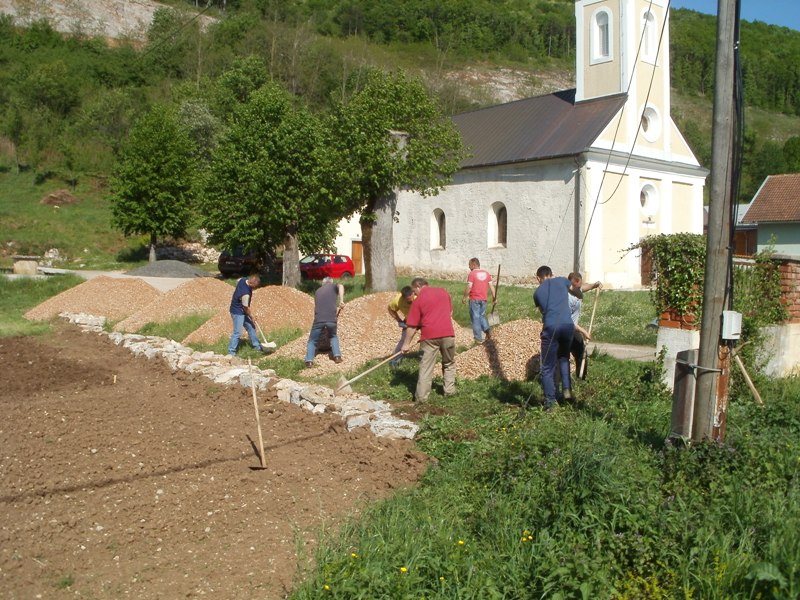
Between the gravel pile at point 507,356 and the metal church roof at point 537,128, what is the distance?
1732cm

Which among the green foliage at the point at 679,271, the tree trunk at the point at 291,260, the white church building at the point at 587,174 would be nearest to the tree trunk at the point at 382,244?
the tree trunk at the point at 291,260

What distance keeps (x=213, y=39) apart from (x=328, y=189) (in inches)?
2275

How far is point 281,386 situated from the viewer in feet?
33.9

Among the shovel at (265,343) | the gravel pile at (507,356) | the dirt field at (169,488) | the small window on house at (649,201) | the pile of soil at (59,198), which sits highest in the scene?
the pile of soil at (59,198)

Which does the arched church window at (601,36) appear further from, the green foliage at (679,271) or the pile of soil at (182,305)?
the green foliage at (679,271)

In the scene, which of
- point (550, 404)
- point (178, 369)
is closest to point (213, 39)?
point (178, 369)

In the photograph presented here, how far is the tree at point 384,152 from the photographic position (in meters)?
20.3

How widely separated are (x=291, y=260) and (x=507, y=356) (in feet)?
49.6

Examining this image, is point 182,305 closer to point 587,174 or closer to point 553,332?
point 553,332

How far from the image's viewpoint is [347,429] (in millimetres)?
8445

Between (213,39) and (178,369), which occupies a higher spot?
(213,39)

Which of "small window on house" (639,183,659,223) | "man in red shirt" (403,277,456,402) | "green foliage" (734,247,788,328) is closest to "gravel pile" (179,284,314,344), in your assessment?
"man in red shirt" (403,277,456,402)

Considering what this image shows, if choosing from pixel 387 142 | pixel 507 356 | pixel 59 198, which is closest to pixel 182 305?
pixel 387 142

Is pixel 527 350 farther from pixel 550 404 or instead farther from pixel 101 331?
pixel 101 331
